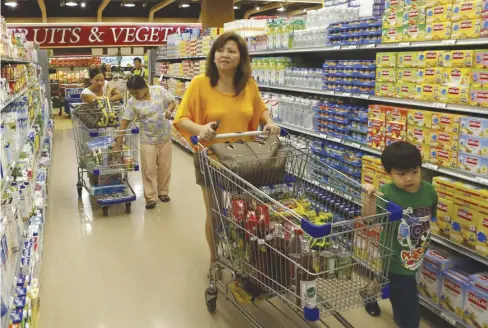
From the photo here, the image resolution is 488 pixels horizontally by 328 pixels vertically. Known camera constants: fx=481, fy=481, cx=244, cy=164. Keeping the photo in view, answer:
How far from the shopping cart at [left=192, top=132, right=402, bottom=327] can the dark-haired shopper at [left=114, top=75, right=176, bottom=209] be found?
8.73 feet

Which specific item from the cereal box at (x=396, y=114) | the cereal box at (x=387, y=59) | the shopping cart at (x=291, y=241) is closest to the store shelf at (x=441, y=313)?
the shopping cart at (x=291, y=241)

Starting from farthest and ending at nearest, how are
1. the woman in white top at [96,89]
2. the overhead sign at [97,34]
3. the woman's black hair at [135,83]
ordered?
the overhead sign at [97,34], the woman in white top at [96,89], the woman's black hair at [135,83]

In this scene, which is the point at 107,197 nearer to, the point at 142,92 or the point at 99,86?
the point at 142,92

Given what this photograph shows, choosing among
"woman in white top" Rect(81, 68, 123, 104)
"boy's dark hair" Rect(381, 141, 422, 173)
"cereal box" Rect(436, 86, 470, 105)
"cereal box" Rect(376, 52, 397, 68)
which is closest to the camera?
"boy's dark hair" Rect(381, 141, 422, 173)

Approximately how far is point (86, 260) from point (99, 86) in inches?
134

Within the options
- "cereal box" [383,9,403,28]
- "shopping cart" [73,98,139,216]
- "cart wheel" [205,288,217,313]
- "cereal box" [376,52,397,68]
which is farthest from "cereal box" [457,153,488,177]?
Result: "shopping cart" [73,98,139,216]

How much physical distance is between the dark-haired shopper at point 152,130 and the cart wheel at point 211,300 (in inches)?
101

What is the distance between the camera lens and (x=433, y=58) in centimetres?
313

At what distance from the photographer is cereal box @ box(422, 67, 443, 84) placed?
3084mm

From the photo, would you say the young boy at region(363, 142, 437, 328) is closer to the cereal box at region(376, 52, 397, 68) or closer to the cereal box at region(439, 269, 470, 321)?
the cereal box at region(439, 269, 470, 321)

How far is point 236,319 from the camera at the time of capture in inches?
127

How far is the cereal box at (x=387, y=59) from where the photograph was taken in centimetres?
349

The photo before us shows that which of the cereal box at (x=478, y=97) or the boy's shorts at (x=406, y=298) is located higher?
the cereal box at (x=478, y=97)

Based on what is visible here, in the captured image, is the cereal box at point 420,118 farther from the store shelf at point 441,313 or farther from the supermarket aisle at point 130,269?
the supermarket aisle at point 130,269
